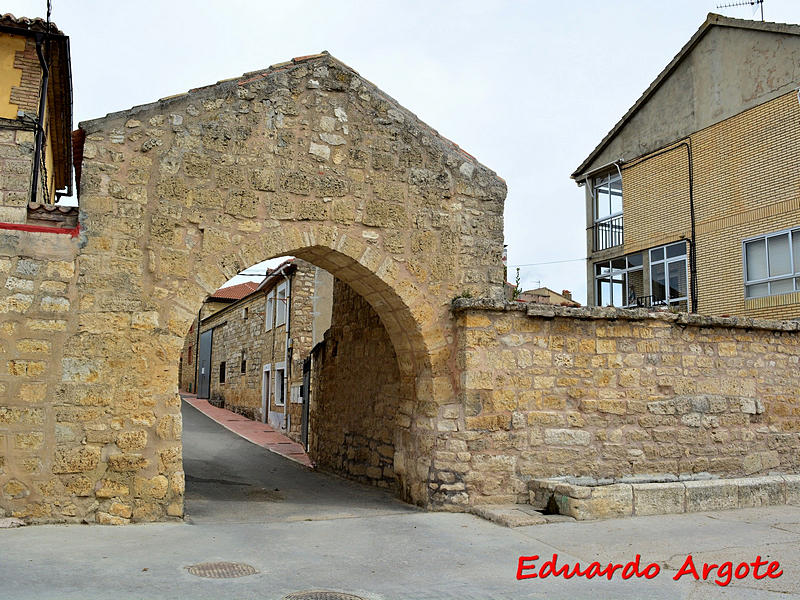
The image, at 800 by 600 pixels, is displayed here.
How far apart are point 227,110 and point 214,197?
90cm

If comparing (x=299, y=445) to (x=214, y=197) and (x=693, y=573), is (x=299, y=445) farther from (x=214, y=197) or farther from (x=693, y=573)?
(x=693, y=573)

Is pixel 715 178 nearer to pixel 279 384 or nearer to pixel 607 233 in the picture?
pixel 607 233

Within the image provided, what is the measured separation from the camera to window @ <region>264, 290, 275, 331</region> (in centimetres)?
1975

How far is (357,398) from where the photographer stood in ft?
31.2

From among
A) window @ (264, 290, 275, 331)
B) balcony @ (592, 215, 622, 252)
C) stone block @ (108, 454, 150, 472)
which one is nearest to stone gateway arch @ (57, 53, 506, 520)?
stone block @ (108, 454, 150, 472)

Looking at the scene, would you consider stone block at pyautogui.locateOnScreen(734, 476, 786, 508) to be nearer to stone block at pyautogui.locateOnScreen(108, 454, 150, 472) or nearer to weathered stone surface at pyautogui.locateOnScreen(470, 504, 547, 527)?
weathered stone surface at pyautogui.locateOnScreen(470, 504, 547, 527)

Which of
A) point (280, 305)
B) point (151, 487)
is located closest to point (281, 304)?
point (280, 305)

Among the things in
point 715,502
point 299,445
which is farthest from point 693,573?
point 299,445

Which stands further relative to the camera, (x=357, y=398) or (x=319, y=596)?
(x=357, y=398)

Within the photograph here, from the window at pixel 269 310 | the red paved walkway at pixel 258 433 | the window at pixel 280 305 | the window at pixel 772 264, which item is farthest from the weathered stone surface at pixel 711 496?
the window at pixel 269 310

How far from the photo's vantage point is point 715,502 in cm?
667

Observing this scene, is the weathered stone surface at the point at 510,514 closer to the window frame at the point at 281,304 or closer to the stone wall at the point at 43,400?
the stone wall at the point at 43,400

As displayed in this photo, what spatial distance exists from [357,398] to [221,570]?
16.9ft

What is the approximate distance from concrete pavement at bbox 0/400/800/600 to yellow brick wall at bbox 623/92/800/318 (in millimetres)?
9136
